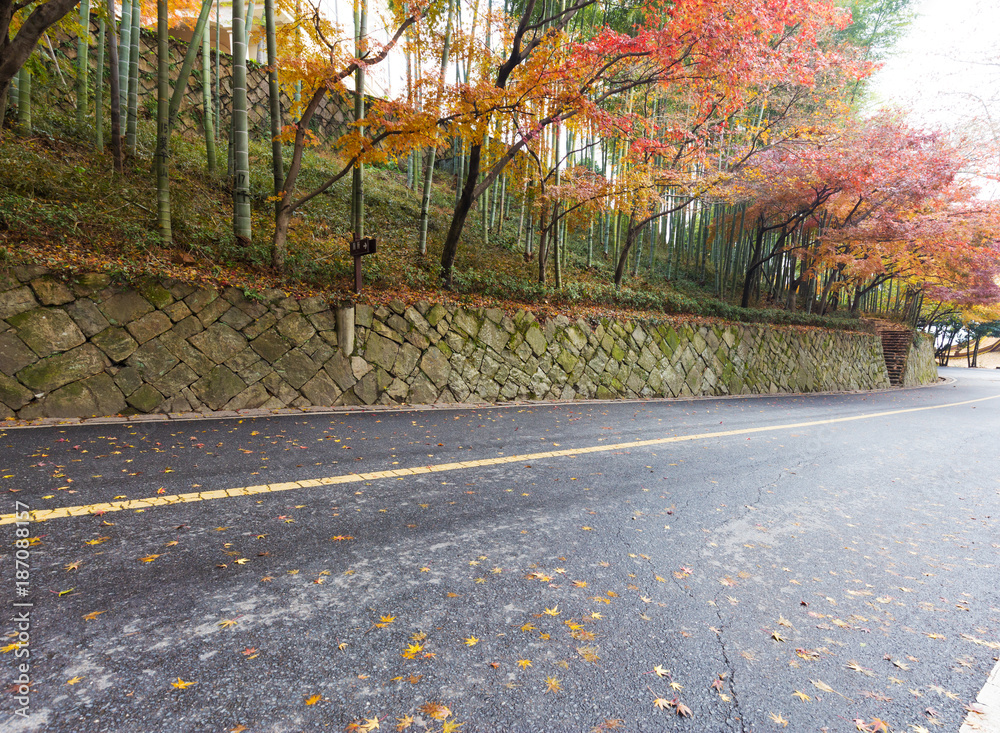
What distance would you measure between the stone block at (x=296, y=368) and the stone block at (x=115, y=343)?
1441mm

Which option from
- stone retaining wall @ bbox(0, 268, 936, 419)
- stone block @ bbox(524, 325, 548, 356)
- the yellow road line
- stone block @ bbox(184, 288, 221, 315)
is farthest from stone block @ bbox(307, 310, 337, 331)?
the yellow road line

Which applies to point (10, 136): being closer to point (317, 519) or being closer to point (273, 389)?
point (273, 389)

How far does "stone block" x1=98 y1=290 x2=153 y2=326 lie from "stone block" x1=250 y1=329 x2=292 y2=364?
44.2 inches

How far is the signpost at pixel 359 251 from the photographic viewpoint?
19.7 feet

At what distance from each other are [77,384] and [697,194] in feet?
34.6

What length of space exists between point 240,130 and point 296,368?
3308mm

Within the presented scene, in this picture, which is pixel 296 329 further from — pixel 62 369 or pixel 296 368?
pixel 62 369

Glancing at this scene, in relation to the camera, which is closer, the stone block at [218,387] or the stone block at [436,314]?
the stone block at [218,387]

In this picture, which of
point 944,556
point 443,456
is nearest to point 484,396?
point 443,456

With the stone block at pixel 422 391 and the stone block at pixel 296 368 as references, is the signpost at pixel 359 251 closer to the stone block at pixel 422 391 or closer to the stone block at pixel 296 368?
the stone block at pixel 296 368

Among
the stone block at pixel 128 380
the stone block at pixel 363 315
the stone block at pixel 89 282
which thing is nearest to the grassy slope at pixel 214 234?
the stone block at pixel 89 282

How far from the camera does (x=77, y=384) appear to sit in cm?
470

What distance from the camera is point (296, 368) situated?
6.02 m

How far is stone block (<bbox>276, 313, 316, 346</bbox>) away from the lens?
19.9ft
